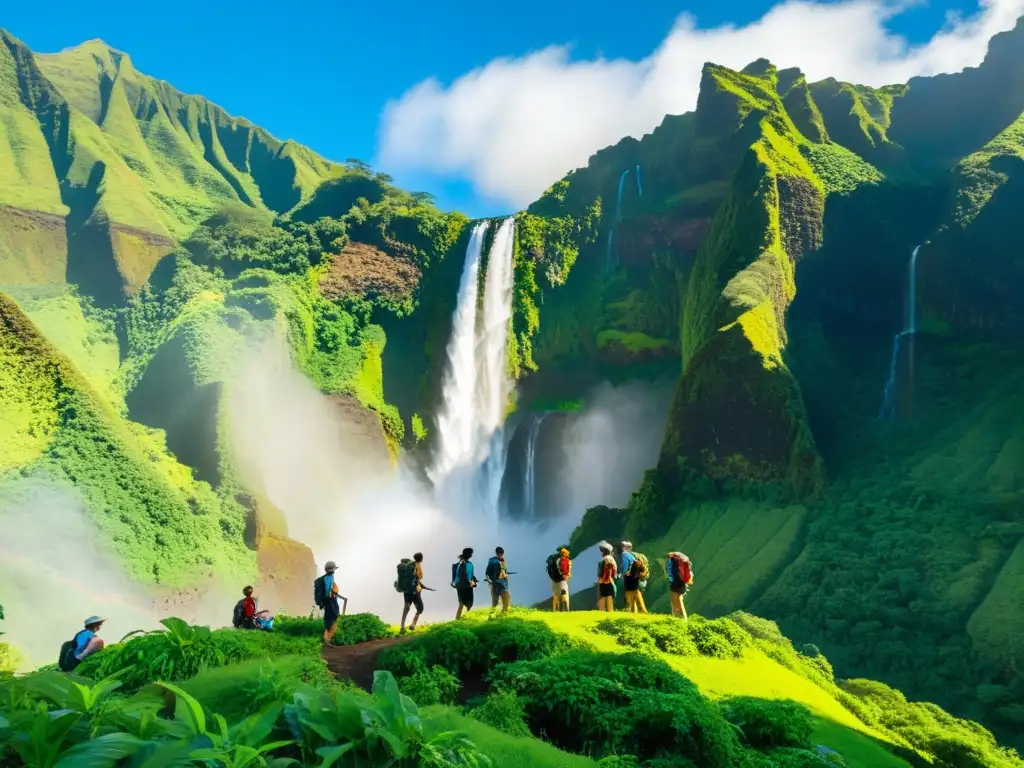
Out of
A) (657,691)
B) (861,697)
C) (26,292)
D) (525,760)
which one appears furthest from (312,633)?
(26,292)

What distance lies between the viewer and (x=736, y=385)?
3042 centimetres

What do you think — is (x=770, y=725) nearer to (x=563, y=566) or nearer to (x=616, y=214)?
(x=563, y=566)

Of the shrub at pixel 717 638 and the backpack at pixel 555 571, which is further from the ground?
the backpack at pixel 555 571

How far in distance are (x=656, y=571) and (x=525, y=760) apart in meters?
24.0

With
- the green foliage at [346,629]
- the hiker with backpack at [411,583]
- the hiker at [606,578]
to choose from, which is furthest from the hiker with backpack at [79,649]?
the hiker at [606,578]

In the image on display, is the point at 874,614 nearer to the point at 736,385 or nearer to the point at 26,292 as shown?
the point at 736,385

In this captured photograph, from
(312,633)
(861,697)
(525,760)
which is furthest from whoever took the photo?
(861,697)

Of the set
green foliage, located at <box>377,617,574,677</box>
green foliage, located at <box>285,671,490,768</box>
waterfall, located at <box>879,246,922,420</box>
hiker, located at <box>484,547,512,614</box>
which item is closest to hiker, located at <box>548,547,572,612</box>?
hiker, located at <box>484,547,512,614</box>

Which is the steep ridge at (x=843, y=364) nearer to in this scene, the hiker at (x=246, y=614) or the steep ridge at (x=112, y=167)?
the hiker at (x=246, y=614)

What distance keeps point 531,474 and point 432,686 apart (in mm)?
36576

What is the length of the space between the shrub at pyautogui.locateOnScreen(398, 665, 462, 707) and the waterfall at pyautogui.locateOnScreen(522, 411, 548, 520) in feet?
115

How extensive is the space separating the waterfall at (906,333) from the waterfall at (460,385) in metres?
24.3

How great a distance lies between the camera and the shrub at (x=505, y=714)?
6.14 m

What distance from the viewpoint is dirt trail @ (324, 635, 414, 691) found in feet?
28.3
